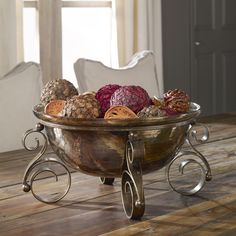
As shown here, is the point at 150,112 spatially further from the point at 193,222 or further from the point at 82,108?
the point at 193,222

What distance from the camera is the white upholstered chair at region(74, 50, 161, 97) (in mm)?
2523

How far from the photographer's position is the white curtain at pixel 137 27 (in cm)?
376

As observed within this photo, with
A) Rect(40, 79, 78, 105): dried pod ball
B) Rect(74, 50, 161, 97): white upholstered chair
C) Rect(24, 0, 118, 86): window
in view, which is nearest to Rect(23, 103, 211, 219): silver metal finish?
Rect(40, 79, 78, 105): dried pod ball

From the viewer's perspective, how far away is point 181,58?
177 inches

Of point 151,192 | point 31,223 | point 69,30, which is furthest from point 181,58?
point 31,223

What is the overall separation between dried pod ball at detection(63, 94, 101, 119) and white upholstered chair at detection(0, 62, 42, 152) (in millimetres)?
937

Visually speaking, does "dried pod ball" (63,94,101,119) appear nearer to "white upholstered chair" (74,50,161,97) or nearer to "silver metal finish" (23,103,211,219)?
"silver metal finish" (23,103,211,219)

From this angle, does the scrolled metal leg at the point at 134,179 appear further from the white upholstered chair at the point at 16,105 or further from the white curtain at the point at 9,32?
the white curtain at the point at 9,32

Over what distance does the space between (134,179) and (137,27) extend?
2.72 m

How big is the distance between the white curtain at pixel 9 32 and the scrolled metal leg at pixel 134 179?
6.85 feet

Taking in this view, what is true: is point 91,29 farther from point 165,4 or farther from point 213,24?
point 213,24

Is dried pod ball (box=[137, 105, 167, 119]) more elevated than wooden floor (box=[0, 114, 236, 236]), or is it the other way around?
dried pod ball (box=[137, 105, 167, 119])

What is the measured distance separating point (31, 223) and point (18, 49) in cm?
223

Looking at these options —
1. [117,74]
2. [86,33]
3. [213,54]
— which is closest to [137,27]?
[86,33]
